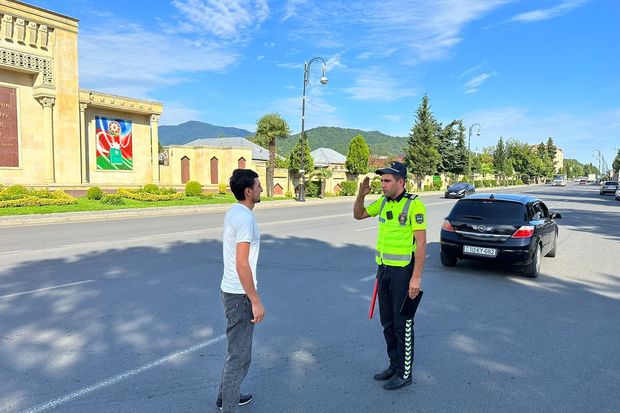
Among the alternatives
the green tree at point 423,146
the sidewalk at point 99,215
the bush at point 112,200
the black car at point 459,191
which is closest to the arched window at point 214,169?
the sidewalk at point 99,215

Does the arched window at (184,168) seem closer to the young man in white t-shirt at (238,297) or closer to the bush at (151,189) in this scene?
the bush at (151,189)

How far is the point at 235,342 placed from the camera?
3061 millimetres

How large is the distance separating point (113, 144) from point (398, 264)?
113 feet

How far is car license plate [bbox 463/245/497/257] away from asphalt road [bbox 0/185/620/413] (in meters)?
0.42

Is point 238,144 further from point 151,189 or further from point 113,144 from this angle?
point 151,189

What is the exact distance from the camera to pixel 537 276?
8.13m

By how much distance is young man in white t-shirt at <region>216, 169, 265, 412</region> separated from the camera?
2.97 m

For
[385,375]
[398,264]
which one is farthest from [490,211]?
[385,375]

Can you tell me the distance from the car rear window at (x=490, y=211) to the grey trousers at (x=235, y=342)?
6.31m

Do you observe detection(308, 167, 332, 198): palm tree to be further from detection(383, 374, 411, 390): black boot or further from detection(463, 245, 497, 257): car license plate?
detection(383, 374, 411, 390): black boot

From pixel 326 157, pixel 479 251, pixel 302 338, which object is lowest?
pixel 302 338

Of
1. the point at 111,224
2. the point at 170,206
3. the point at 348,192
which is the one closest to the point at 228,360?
the point at 111,224

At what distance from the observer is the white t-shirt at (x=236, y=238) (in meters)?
2.90

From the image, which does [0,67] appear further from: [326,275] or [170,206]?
[326,275]
